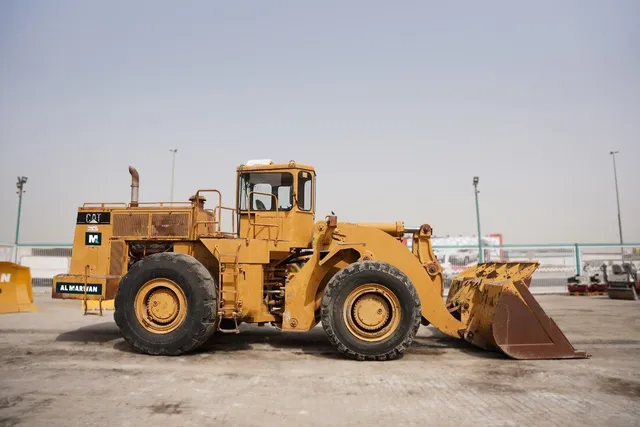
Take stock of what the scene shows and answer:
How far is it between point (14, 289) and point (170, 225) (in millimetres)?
8430

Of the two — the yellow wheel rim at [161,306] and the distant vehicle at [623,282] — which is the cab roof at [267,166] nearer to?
the yellow wheel rim at [161,306]

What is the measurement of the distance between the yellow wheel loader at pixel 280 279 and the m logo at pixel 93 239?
0.06 ft

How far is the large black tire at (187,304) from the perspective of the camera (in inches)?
277

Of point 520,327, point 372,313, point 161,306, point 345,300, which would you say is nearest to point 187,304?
point 161,306

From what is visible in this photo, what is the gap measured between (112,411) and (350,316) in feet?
12.2

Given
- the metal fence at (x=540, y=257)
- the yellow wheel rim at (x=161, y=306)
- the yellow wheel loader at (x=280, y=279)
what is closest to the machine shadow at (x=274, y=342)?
the yellow wheel loader at (x=280, y=279)

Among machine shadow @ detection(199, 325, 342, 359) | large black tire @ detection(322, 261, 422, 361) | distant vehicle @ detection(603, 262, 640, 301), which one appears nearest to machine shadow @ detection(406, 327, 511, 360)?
large black tire @ detection(322, 261, 422, 361)

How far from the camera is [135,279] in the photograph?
7.28m

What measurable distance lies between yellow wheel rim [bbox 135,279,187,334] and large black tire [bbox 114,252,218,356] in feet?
0.27

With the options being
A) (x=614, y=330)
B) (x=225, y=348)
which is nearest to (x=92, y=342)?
(x=225, y=348)

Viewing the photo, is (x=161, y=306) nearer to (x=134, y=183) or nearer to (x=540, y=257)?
(x=134, y=183)

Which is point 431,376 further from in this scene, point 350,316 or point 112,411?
point 112,411

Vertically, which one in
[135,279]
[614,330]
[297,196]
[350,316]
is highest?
[297,196]

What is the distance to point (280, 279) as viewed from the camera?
8.05 m
